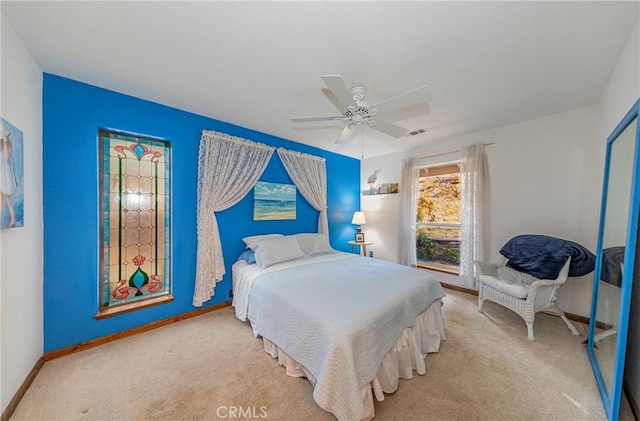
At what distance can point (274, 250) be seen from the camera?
9.68 feet

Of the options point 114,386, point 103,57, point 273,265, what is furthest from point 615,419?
point 103,57

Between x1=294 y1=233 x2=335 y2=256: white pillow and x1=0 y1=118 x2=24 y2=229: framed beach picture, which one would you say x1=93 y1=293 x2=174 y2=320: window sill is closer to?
x1=0 y1=118 x2=24 y2=229: framed beach picture

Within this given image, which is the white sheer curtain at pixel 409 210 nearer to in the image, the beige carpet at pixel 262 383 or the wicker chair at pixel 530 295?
the wicker chair at pixel 530 295

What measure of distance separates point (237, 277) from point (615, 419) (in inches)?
127

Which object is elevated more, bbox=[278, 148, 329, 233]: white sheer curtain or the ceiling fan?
the ceiling fan

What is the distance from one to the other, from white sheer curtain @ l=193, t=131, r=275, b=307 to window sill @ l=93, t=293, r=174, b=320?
1.04ft

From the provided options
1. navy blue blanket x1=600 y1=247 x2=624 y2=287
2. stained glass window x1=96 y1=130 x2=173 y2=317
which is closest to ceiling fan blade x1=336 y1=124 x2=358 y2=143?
stained glass window x1=96 y1=130 x2=173 y2=317

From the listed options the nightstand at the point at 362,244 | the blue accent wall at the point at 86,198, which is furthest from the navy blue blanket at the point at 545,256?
the blue accent wall at the point at 86,198

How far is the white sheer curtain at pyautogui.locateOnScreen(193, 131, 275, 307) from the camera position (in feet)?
9.34

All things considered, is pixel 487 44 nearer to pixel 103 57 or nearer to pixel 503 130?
pixel 503 130

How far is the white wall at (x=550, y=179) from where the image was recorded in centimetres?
264

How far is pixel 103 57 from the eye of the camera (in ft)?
5.97

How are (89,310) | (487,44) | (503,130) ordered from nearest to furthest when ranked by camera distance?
(487,44), (89,310), (503,130)

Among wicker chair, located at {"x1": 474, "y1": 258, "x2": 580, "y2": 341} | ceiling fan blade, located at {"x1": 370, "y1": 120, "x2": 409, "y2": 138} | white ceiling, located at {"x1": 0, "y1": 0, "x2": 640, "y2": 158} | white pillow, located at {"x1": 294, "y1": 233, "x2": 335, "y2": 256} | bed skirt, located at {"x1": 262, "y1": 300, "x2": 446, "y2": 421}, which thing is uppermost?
white ceiling, located at {"x1": 0, "y1": 0, "x2": 640, "y2": 158}
